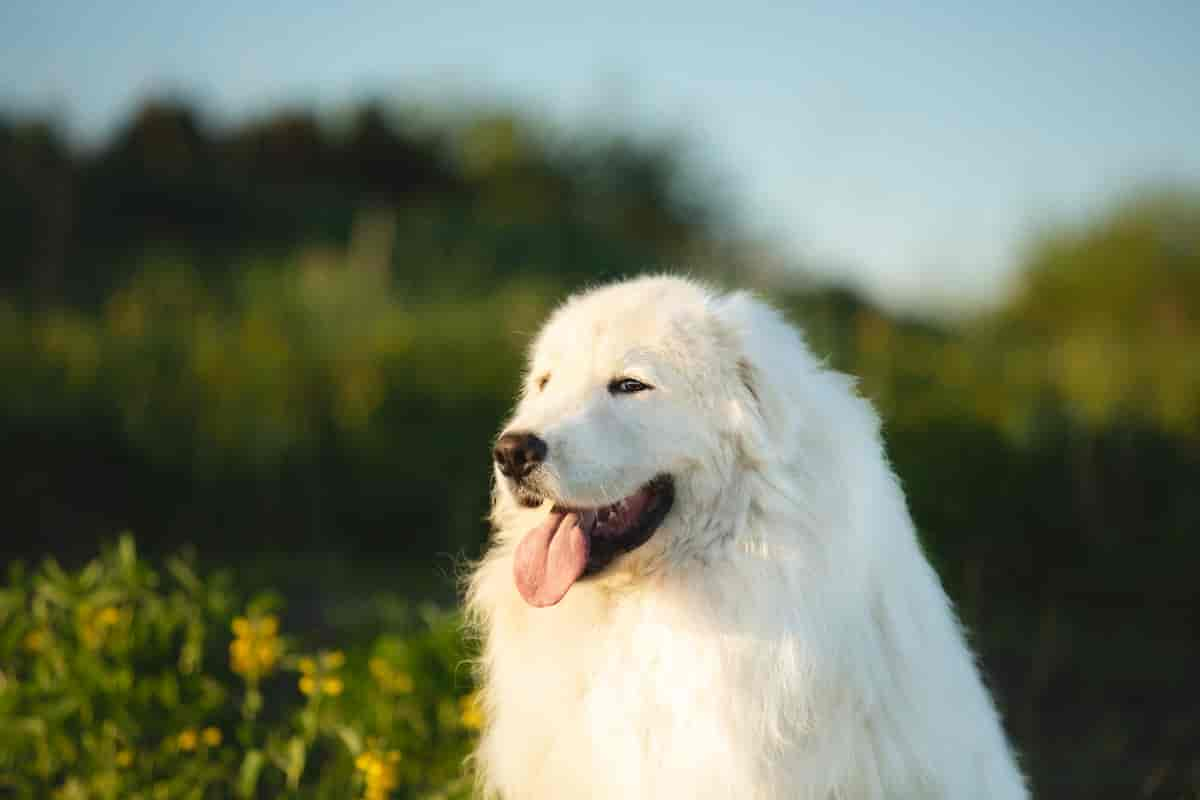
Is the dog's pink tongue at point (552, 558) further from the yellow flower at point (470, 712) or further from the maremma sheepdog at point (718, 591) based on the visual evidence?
the yellow flower at point (470, 712)

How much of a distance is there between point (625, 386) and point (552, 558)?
47cm

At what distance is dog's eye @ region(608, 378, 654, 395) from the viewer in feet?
9.54

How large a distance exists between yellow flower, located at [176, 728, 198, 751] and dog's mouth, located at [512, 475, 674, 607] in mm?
1610

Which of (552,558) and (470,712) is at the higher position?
(552,558)

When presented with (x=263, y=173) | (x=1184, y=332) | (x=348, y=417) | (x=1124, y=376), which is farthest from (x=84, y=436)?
(x=263, y=173)

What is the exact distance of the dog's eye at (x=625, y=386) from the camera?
2908 millimetres

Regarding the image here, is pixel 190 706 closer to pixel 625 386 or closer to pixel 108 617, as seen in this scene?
pixel 108 617

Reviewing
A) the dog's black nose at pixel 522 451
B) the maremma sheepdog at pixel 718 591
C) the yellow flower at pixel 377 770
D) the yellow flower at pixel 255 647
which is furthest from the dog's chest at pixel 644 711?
the yellow flower at pixel 255 647

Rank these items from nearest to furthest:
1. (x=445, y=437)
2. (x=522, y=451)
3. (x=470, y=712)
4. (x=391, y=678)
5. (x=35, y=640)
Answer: (x=522, y=451), (x=470, y=712), (x=391, y=678), (x=35, y=640), (x=445, y=437)

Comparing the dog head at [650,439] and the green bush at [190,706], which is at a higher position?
the dog head at [650,439]

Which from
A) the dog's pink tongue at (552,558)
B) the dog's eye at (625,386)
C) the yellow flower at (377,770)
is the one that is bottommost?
the yellow flower at (377,770)

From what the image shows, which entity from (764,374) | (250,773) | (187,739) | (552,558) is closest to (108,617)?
(187,739)

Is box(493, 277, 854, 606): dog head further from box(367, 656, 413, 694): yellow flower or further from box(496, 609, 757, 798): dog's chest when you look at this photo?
box(367, 656, 413, 694): yellow flower

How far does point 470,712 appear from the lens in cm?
386
